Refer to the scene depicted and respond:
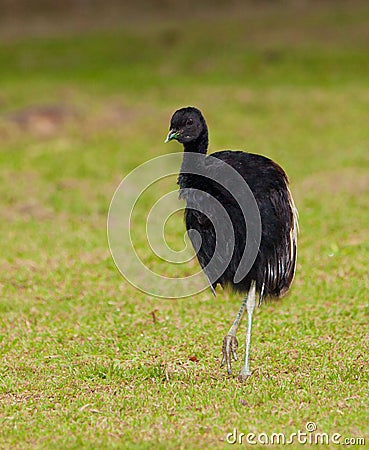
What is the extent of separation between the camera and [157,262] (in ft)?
25.9

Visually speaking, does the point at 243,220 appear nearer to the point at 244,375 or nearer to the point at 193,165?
the point at 193,165

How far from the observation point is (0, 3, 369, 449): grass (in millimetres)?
4531

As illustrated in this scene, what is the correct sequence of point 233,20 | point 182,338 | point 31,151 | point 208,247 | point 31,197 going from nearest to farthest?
point 208,247 → point 182,338 → point 31,197 → point 31,151 → point 233,20

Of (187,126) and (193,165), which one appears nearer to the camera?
(193,165)

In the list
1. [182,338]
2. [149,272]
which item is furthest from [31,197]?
[182,338]

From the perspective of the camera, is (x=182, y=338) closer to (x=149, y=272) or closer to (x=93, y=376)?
(x=93, y=376)

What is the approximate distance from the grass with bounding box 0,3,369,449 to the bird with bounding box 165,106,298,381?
1.78 feet

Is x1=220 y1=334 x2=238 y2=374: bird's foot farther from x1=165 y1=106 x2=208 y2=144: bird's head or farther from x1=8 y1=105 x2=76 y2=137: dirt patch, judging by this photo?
x1=8 y1=105 x2=76 y2=137: dirt patch

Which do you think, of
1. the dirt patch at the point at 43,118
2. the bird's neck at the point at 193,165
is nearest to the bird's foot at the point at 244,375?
the bird's neck at the point at 193,165

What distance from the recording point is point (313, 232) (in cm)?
865

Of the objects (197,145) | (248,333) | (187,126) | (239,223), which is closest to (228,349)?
(248,333)

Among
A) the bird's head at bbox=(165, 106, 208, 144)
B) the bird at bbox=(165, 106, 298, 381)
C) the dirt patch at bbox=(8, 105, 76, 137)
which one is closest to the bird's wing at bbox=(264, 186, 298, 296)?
the bird at bbox=(165, 106, 298, 381)

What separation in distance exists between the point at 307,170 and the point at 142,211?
9.03 ft

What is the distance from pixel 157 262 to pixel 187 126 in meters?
2.67
